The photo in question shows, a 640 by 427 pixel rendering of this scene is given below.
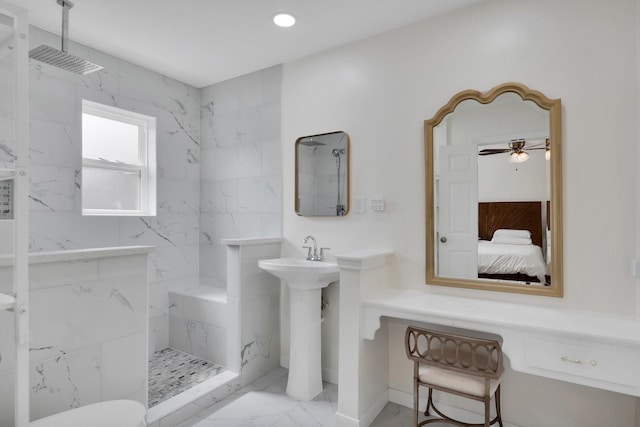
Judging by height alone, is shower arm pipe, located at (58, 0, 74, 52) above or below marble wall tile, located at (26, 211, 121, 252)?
above

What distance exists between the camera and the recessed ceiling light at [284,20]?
89.4 inches

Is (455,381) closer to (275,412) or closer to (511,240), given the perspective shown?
(511,240)

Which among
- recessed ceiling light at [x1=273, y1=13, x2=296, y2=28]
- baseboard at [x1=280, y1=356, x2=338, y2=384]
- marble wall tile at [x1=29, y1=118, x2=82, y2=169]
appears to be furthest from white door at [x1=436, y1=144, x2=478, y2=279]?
marble wall tile at [x1=29, y1=118, x2=82, y2=169]

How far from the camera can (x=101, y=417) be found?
1406 mm

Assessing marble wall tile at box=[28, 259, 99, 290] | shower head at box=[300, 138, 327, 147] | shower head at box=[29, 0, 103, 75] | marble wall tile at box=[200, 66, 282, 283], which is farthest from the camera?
marble wall tile at box=[200, 66, 282, 283]

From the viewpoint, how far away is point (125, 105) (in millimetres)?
2951

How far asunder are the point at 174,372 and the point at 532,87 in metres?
3.15

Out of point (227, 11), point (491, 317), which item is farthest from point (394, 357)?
point (227, 11)

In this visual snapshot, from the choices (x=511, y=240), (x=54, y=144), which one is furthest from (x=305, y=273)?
(x=54, y=144)

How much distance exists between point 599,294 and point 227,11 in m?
2.71

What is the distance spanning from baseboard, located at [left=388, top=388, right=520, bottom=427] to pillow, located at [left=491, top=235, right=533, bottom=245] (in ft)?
3.45

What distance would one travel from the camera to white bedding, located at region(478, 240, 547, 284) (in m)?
1.97

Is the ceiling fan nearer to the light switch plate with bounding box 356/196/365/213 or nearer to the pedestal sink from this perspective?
the light switch plate with bounding box 356/196/365/213

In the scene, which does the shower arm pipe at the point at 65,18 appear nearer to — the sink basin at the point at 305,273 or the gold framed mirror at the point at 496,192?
the sink basin at the point at 305,273
